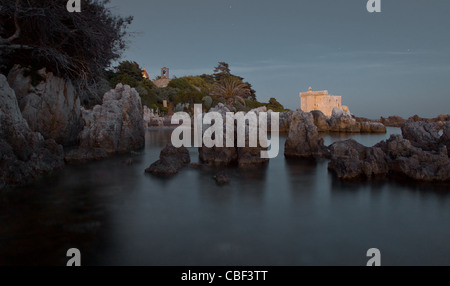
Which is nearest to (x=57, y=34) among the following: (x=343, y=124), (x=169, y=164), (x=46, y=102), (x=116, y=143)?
(x=46, y=102)

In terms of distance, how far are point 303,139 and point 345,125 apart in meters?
23.4

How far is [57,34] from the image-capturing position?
12.0 metres

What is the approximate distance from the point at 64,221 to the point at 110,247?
1.65m

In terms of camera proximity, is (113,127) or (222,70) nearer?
(113,127)

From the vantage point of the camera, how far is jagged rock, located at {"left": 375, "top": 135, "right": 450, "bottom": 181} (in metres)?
9.33

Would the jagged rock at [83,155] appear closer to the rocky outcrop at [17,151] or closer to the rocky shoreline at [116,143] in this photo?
the rocky shoreline at [116,143]

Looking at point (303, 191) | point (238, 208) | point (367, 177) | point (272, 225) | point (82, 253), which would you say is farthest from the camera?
point (367, 177)

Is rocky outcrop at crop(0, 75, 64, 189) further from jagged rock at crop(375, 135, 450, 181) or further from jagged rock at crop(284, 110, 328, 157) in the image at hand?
jagged rock at crop(375, 135, 450, 181)

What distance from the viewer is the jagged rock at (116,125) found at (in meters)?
14.0

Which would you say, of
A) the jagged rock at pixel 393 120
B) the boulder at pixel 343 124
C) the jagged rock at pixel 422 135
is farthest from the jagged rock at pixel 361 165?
the jagged rock at pixel 393 120

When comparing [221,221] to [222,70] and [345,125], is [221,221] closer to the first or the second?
[345,125]

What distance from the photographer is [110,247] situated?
4676mm
